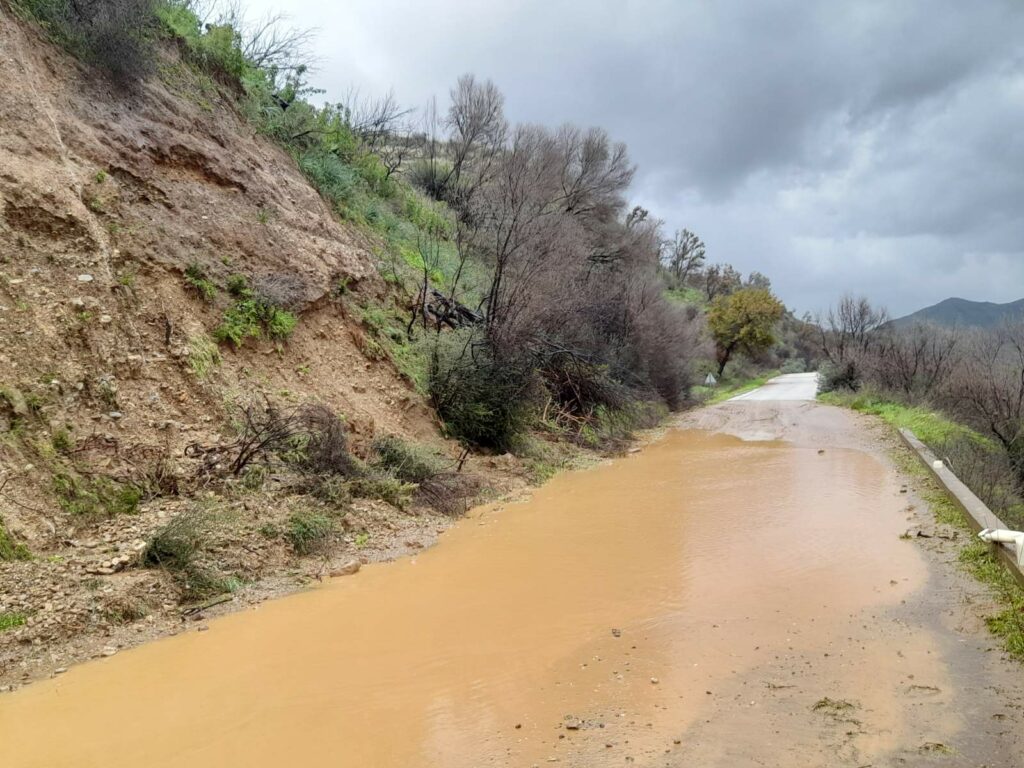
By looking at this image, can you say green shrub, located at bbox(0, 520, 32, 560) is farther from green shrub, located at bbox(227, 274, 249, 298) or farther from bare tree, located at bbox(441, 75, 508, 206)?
bare tree, located at bbox(441, 75, 508, 206)

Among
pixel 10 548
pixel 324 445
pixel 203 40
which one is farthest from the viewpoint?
pixel 203 40

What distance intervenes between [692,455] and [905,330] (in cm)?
2002

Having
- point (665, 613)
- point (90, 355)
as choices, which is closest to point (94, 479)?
point (90, 355)

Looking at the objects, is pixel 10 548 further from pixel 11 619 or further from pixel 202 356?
pixel 202 356

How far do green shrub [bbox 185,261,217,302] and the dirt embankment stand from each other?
12 cm

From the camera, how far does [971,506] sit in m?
8.74

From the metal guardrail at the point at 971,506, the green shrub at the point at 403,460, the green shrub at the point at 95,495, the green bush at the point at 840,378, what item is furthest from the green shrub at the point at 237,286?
the green bush at the point at 840,378

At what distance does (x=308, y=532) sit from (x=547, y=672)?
11.3 feet

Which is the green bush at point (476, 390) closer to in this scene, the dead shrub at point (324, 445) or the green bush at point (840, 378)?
the dead shrub at point (324, 445)

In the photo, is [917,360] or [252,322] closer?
[252,322]

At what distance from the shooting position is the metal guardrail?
21.3 feet

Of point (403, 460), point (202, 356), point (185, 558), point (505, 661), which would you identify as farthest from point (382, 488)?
point (505, 661)

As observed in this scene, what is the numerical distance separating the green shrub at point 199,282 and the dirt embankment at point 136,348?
0.39 feet

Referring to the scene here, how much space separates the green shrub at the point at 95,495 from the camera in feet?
20.0
